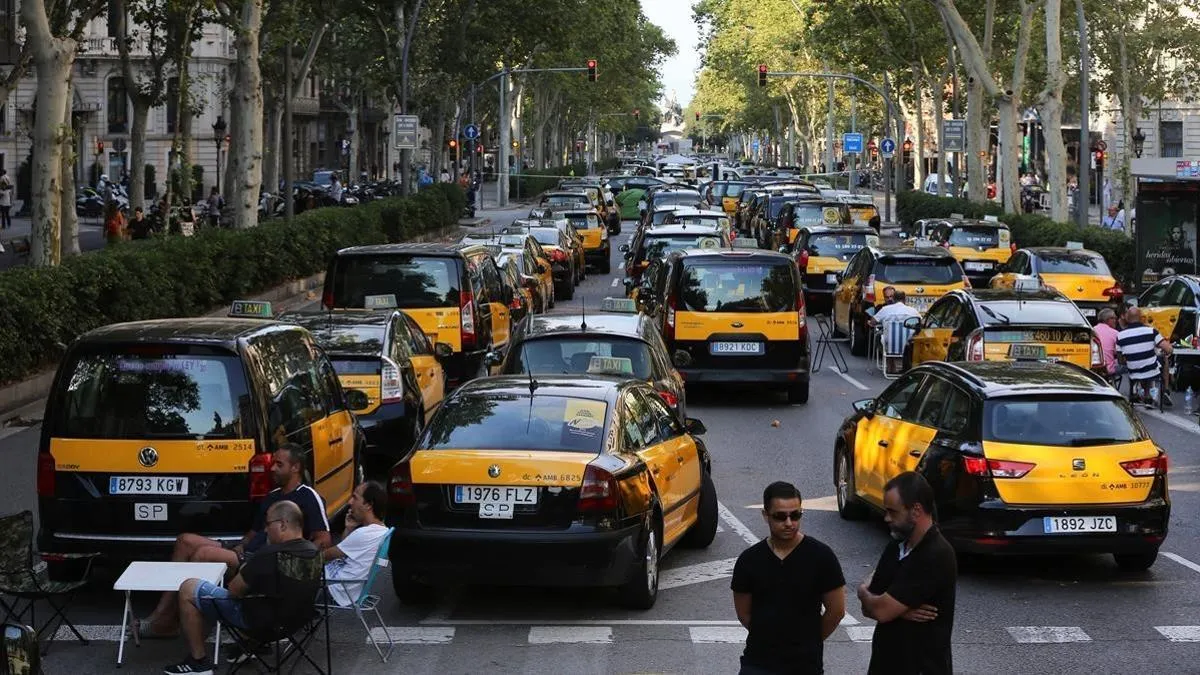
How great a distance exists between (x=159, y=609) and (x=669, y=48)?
11054 centimetres

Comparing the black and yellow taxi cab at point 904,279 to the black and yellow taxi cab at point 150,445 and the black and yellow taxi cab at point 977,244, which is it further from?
the black and yellow taxi cab at point 150,445

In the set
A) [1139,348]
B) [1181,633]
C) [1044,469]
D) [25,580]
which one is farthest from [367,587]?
[1139,348]

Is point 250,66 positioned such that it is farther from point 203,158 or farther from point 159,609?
point 203,158

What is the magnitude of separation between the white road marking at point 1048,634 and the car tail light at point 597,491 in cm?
244

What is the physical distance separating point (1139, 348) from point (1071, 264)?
8.31 m

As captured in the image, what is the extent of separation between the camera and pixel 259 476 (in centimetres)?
1093

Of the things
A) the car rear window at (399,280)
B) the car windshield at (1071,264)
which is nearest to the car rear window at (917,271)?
the car windshield at (1071,264)

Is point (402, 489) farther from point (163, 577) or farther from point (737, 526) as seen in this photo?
point (737, 526)

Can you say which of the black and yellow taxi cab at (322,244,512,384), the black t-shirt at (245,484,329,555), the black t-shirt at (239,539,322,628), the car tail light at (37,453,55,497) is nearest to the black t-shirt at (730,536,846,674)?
the black t-shirt at (239,539,322,628)

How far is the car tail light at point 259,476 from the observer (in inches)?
430

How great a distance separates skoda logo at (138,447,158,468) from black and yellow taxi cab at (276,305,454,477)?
4.37m

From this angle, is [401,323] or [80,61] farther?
[80,61]

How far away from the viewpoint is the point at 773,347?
70.7ft

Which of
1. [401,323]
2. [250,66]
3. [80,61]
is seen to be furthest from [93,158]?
[401,323]
